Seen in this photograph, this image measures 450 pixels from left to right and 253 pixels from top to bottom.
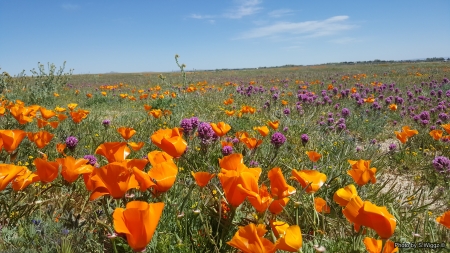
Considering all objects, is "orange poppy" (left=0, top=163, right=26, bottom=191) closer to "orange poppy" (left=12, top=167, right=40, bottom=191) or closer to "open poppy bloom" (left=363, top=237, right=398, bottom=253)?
"orange poppy" (left=12, top=167, right=40, bottom=191)

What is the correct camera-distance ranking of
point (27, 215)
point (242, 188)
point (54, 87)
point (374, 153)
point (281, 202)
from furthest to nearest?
point (54, 87)
point (374, 153)
point (27, 215)
point (281, 202)
point (242, 188)

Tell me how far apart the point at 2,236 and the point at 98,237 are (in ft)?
1.58

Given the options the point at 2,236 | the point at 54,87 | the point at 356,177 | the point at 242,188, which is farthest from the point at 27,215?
the point at 54,87

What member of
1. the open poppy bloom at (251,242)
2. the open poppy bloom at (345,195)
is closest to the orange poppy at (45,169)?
the open poppy bloom at (251,242)

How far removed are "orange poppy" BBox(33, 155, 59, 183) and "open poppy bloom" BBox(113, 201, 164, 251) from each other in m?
0.69

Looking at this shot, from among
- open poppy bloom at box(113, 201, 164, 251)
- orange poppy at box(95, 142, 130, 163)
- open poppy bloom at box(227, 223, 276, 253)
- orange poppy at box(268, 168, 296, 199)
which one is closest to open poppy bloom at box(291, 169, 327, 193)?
orange poppy at box(268, 168, 296, 199)

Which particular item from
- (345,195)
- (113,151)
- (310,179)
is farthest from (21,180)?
(345,195)

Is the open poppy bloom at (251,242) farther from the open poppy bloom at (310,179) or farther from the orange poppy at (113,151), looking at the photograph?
the orange poppy at (113,151)

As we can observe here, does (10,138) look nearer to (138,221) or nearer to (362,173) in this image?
(138,221)

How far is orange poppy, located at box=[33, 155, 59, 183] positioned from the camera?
1.52 m

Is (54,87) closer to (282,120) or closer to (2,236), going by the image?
(282,120)

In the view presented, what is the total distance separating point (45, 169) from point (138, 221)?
2.64ft

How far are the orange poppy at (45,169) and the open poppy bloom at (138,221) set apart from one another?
695 millimetres

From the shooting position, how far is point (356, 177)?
1687mm
